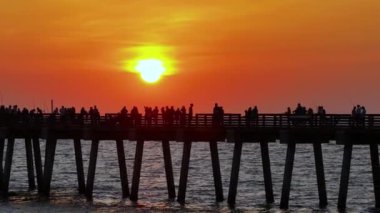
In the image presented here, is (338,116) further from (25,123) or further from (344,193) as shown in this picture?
(25,123)

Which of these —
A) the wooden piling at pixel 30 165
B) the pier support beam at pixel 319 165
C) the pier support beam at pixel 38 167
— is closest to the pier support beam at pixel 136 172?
the pier support beam at pixel 38 167

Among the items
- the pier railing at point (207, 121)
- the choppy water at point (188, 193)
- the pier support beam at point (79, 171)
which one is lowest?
the choppy water at point (188, 193)

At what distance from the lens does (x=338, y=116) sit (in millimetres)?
48000

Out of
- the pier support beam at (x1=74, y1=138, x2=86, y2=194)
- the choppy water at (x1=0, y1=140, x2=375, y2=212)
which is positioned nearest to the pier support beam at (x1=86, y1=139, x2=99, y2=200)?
the choppy water at (x1=0, y1=140, x2=375, y2=212)

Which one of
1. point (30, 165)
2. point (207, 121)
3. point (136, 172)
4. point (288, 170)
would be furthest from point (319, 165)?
point (30, 165)

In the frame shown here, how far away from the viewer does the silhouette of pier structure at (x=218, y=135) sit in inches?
1891

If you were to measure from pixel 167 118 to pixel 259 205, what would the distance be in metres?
7.00

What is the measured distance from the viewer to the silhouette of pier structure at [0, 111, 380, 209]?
48.0 m

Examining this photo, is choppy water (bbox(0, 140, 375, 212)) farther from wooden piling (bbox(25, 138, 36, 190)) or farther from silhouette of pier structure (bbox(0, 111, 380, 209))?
silhouette of pier structure (bbox(0, 111, 380, 209))

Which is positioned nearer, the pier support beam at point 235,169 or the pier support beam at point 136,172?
the pier support beam at point 235,169

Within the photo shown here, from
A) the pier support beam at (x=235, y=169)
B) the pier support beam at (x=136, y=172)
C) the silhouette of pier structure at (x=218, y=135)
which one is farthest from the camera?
the pier support beam at (x=136, y=172)

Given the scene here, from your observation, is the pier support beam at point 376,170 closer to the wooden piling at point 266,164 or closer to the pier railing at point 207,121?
the pier railing at point 207,121

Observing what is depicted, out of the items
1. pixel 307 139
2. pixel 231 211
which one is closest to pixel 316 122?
pixel 307 139

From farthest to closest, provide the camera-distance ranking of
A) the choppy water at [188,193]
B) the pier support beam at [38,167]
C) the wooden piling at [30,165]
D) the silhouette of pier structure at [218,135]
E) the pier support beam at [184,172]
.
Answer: the wooden piling at [30,165]
the pier support beam at [38,167]
the pier support beam at [184,172]
the choppy water at [188,193]
the silhouette of pier structure at [218,135]
